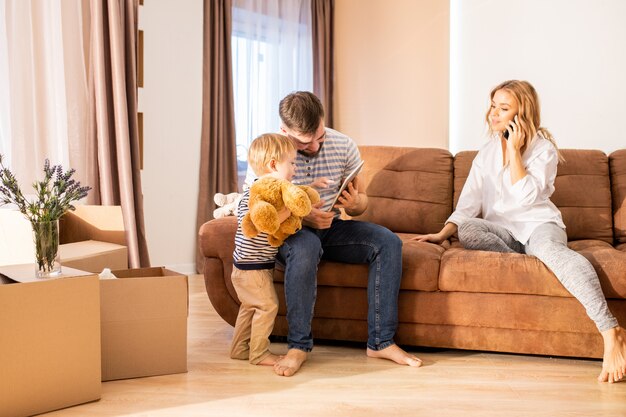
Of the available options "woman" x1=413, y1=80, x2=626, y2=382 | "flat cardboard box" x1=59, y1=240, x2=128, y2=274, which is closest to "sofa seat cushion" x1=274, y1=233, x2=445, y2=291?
"woman" x1=413, y1=80, x2=626, y2=382

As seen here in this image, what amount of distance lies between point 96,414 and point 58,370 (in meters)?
0.16

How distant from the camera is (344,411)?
175 cm

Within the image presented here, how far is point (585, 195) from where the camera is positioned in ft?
9.29

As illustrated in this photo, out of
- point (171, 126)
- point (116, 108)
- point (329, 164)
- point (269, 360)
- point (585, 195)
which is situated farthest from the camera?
point (171, 126)

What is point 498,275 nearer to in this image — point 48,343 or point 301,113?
point 301,113

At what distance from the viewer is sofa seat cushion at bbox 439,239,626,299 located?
84.7 inches

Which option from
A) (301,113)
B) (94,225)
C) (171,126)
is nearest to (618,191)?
(301,113)

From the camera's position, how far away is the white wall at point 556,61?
3514 mm

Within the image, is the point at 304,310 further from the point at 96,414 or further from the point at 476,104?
the point at 476,104

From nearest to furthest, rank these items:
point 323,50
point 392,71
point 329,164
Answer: point 329,164, point 392,71, point 323,50

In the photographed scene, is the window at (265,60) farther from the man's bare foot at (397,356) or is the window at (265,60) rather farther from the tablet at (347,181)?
the man's bare foot at (397,356)

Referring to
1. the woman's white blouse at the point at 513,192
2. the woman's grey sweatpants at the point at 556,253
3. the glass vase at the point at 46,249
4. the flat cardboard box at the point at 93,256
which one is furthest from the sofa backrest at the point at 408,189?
the glass vase at the point at 46,249

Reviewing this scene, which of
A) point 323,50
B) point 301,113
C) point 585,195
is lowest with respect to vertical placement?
point 585,195

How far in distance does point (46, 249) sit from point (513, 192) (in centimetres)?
177
